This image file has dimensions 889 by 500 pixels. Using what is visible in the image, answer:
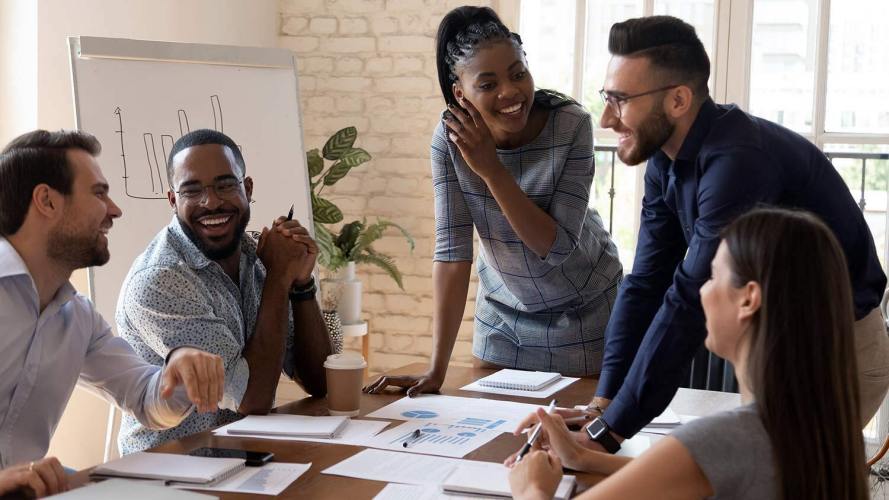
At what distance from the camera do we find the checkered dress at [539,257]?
2309mm

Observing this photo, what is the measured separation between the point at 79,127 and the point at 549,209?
148cm

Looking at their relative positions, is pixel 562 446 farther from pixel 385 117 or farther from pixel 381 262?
pixel 385 117

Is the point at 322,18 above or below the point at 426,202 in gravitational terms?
above

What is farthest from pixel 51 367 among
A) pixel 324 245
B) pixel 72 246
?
pixel 324 245

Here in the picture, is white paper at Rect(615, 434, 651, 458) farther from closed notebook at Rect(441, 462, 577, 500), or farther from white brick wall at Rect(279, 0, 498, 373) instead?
white brick wall at Rect(279, 0, 498, 373)

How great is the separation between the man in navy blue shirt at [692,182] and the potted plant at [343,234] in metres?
2.50

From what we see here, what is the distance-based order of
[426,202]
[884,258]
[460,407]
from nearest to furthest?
[460,407] → [884,258] → [426,202]

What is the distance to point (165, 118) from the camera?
312 centimetres

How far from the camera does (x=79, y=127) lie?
2.92 metres

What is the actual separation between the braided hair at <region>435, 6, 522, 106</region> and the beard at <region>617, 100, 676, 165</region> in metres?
0.56

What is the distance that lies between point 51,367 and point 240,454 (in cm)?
46

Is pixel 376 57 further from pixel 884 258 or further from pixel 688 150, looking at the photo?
pixel 688 150

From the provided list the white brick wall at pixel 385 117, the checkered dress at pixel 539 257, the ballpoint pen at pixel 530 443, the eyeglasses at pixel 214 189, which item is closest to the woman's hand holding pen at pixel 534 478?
the ballpoint pen at pixel 530 443

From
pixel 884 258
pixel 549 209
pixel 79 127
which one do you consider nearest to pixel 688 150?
pixel 549 209
